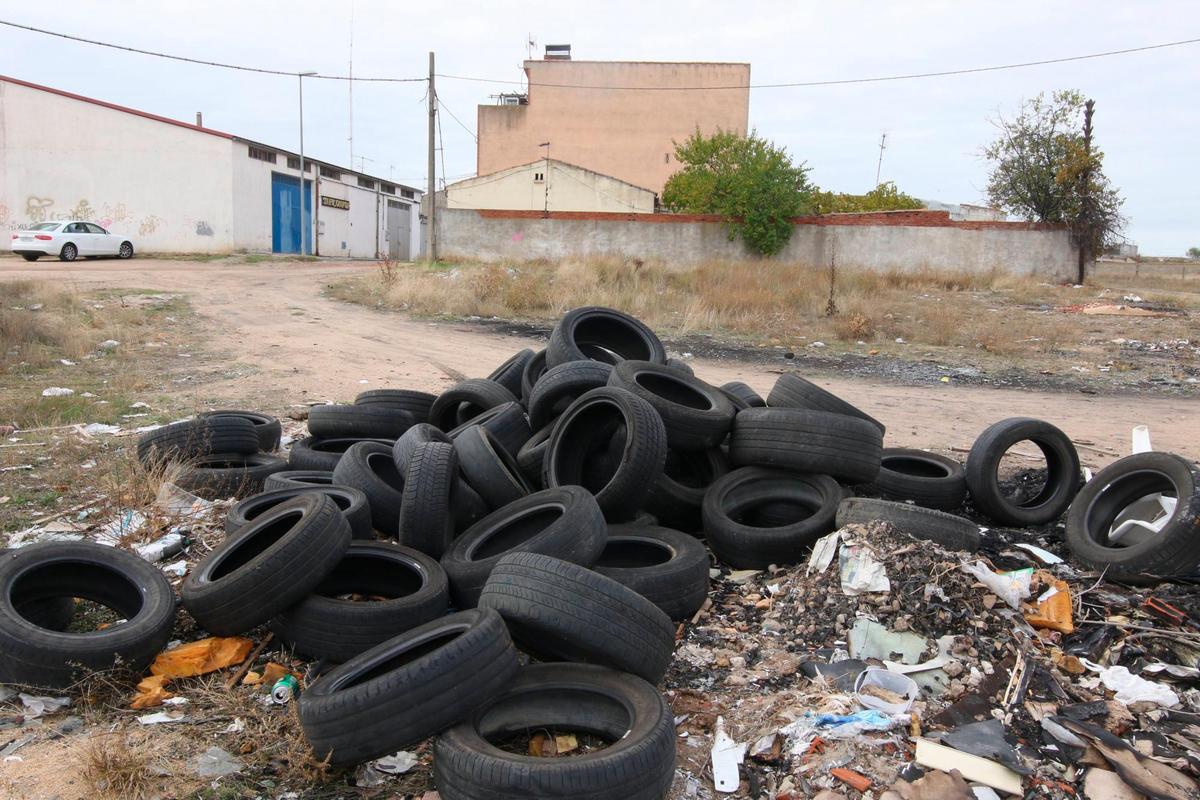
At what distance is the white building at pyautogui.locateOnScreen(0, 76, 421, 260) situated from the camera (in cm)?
3628

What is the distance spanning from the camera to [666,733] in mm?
3139

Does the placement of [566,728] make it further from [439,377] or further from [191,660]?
[439,377]

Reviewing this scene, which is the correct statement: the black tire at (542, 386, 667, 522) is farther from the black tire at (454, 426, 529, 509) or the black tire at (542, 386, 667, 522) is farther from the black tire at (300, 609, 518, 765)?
the black tire at (300, 609, 518, 765)

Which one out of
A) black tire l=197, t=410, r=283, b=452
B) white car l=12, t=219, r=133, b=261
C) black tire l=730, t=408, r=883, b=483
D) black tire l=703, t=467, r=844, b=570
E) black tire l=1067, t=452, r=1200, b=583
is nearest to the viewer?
black tire l=1067, t=452, r=1200, b=583

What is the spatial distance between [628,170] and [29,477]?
45637 millimetres

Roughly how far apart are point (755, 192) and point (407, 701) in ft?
90.6

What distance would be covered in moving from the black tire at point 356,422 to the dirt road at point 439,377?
9.99 ft

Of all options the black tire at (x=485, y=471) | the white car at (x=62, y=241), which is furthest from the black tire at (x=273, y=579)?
the white car at (x=62, y=241)

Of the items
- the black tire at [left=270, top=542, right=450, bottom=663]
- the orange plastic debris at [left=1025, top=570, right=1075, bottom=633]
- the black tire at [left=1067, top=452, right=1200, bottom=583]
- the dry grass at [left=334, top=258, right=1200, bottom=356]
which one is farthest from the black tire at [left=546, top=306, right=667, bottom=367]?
the dry grass at [left=334, top=258, right=1200, bottom=356]

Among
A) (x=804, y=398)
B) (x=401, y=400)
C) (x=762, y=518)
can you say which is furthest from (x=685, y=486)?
(x=401, y=400)

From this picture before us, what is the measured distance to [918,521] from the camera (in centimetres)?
483

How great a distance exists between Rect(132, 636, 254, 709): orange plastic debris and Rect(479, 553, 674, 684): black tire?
1.40m

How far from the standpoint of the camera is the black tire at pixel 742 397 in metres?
6.77

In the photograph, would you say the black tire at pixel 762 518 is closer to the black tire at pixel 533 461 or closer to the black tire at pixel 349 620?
the black tire at pixel 533 461
